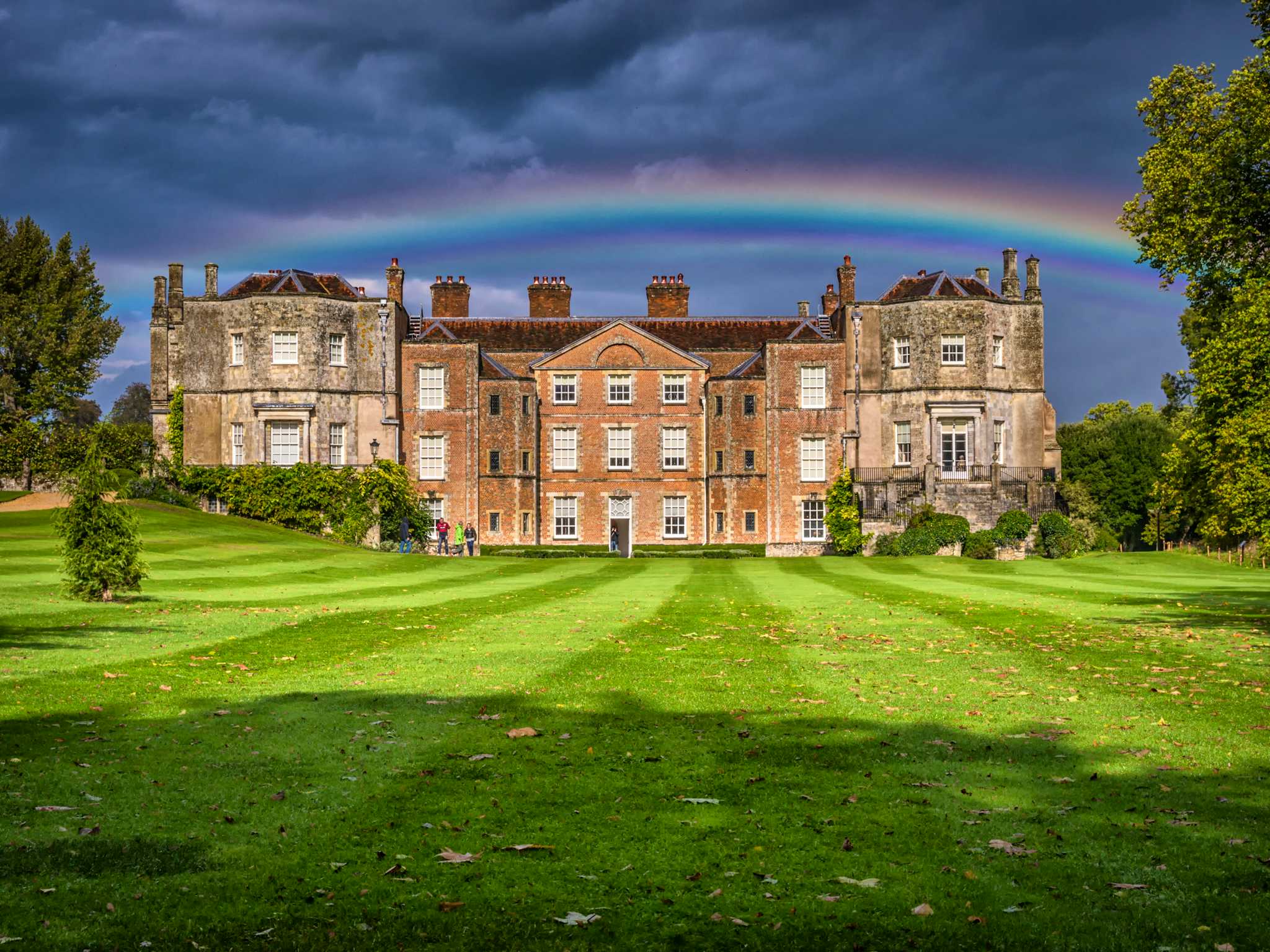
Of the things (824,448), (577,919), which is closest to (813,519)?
(824,448)

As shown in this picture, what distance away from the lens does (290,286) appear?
57.8 meters

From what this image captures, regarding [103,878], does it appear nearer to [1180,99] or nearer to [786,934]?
[786,934]

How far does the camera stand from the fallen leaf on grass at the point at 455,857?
6.72m

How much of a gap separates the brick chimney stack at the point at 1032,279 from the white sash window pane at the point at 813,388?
11.2 meters

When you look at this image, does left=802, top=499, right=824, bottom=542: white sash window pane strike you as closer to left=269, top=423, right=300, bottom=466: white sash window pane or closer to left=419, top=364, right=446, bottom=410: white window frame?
left=419, top=364, right=446, bottom=410: white window frame

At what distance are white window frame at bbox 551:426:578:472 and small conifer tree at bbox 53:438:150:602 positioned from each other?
41.4 metres

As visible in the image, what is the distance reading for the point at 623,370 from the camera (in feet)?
205

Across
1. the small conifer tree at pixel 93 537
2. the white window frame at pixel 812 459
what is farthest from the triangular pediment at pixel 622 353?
the small conifer tree at pixel 93 537

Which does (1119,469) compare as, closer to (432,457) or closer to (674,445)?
(674,445)

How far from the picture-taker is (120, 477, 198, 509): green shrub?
171 ft

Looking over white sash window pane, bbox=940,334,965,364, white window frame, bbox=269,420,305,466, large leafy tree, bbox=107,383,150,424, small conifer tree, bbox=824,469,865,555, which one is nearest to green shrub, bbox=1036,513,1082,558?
small conifer tree, bbox=824,469,865,555

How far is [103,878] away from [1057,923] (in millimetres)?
5044

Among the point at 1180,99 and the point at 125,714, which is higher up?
the point at 1180,99

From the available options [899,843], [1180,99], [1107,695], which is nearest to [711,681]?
[1107,695]
